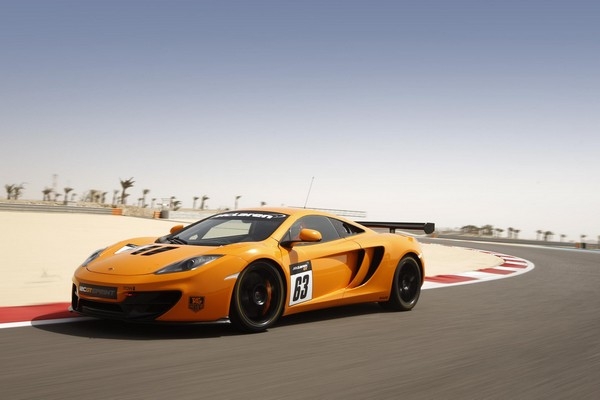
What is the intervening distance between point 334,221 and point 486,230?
4948 cm

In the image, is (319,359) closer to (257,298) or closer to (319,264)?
(257,298)

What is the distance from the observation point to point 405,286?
7340mm

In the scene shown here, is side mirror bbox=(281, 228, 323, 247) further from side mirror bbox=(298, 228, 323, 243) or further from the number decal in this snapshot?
the number decal

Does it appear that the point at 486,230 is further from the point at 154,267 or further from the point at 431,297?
the point at 154,267

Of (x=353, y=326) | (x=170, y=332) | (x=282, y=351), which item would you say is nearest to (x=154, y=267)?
(x=170, y=332)

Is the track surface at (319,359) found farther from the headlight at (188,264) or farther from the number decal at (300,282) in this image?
the headlight at (188,264)

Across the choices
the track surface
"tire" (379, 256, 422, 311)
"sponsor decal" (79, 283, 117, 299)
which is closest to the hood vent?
"sponsor decal" (79, 283, 117, 299)

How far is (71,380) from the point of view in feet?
12.2

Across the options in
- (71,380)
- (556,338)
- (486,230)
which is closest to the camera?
(71,380)

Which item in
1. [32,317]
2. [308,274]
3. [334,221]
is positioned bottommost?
[32,317]

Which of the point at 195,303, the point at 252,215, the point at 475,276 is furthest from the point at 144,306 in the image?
the point at 475,276

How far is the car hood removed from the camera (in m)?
5.19

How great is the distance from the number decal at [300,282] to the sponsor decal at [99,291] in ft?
5.24

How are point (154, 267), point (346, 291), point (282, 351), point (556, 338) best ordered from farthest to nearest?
point (346, 291) → point (556, 338) → point (154, 267) → point (282, 351)
